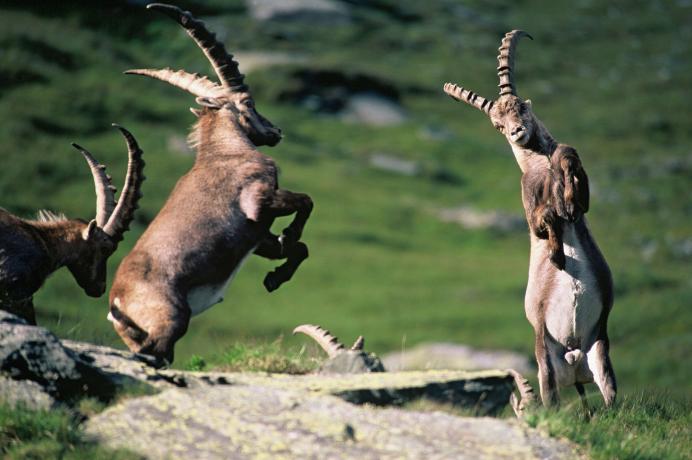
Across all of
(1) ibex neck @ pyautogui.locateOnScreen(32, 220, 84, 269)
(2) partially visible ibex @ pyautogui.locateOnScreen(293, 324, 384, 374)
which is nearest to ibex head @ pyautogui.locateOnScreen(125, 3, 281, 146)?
(1) ibex neck @ pyautogui.locateOnScreen(32, 220, 84, 269)

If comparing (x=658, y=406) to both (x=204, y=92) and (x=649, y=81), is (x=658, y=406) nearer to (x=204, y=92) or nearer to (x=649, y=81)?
(x=204, y=92)

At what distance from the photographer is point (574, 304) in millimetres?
11023

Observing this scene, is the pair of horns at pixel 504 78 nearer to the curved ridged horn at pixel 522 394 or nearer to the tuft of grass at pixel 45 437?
the curved ridged horn at pixel 522 394

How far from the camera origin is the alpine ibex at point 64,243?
35.8 ft

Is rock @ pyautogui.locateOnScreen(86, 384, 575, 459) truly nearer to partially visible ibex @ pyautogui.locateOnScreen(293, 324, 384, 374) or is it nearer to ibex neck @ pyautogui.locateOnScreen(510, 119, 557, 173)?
partially visible ibex @ pyautogui.locateOnScreen(293, 324, 384, 374)

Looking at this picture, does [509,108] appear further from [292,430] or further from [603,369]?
[292,430]

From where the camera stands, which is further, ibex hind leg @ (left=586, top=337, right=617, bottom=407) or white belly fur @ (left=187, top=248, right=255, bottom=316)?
white belly fur @ (left=187, top=248, right=255, bottom=316)

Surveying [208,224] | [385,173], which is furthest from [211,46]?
[385,173]

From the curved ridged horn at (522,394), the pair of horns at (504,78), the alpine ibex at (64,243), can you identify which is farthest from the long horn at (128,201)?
the curved ridged horn at (522,394)

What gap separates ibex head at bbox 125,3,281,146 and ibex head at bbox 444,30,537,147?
272 centimetres

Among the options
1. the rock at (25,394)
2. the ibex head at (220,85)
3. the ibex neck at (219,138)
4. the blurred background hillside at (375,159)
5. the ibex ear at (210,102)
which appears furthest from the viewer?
the blurred background hillside at (375,159)

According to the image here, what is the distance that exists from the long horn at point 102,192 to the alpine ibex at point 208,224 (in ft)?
2.19

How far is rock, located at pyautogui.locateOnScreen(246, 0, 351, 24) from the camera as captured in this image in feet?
367

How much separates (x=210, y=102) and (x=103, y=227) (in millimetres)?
2280
